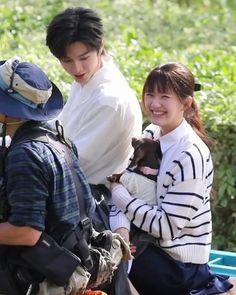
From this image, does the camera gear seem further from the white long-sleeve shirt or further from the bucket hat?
the white long-sleeve shirt

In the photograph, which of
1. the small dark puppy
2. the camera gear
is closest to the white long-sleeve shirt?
the small dark puppy

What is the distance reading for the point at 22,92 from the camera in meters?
3.52

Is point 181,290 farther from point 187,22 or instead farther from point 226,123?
point 187,22

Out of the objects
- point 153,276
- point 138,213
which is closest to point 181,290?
point 153,276

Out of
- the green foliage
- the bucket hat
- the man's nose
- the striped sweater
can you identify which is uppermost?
the bucket hat

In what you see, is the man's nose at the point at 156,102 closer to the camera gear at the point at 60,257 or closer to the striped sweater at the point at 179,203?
the striped sweater at the point at 179,203

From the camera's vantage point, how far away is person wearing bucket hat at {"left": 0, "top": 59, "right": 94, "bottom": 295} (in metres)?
3.40

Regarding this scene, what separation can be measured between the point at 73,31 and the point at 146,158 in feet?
2.16

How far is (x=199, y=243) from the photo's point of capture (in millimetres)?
4113

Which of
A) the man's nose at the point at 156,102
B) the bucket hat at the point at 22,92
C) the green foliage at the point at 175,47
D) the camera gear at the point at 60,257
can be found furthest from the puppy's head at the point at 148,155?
the green foliage at the point at 175,47

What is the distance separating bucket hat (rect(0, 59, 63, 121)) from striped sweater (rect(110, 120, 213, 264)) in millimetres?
701

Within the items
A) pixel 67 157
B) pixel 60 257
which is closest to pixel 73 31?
pixel 67 157

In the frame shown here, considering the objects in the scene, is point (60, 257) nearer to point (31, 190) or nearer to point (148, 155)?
point (31, 190)

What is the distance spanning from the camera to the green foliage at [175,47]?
586 cm
